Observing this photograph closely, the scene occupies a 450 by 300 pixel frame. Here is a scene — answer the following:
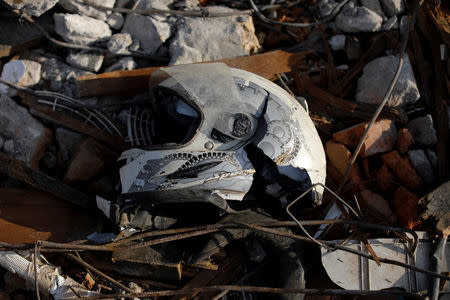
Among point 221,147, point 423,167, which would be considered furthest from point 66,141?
point 423,167

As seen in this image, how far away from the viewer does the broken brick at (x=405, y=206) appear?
10.8 ft

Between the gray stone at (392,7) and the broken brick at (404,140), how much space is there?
1221mm

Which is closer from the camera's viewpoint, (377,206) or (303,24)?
(377,206)

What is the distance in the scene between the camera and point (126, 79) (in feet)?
11.9

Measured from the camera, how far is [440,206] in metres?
3.18

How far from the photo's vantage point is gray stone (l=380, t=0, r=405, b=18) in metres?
3.90

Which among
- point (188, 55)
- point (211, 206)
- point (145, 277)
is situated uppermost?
point (188, 55)

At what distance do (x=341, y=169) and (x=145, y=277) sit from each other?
193 cm

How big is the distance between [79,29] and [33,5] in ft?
1.34

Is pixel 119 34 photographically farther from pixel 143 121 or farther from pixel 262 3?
pixel 262 3

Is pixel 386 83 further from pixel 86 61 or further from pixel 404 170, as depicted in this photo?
pixel 86 61

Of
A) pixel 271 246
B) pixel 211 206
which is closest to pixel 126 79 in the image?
pixel 211 206

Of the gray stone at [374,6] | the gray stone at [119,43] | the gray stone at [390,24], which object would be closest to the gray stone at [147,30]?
the gray stone at [119,43]

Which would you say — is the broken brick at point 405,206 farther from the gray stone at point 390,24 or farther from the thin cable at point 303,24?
the thin cable at point 303,24
